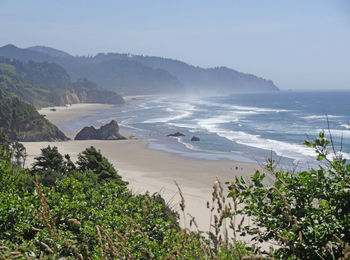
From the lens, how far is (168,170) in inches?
1651

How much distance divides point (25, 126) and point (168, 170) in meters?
34.8

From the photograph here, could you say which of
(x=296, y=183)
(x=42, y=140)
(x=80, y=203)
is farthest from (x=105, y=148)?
(x=296, y=183)

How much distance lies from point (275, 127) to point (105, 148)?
119 feet

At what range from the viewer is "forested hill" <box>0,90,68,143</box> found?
207ft

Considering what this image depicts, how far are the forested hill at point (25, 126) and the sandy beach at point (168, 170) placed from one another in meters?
3.56

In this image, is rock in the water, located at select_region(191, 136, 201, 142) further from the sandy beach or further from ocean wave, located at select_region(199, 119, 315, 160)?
the sandy beach

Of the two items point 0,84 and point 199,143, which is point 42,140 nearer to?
point 199,143

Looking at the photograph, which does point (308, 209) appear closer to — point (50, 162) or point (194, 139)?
point (50, 162)

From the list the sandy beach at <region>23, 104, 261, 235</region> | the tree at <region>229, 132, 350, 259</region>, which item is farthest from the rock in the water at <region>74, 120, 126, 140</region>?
the tree at <region>229, 132, 350, 259</region>

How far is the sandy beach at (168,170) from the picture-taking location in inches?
1232

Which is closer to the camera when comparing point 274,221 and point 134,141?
point 274,221

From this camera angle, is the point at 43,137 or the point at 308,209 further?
the point at 43,137

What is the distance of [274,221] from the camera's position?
5.00 m

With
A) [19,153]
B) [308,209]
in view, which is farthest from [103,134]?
[308,209]
